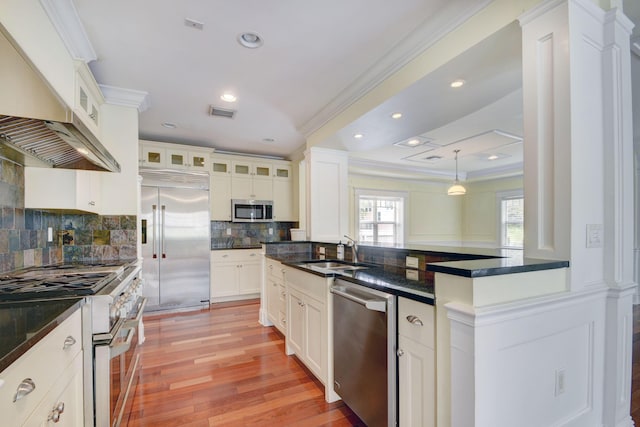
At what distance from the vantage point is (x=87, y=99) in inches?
93.6

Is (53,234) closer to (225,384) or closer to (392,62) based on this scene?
(225,384)

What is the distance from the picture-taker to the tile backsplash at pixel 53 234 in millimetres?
1919

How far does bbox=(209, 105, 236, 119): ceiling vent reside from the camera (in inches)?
131

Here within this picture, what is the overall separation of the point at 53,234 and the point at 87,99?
1.26 m

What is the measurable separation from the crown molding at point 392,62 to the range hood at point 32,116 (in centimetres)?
207

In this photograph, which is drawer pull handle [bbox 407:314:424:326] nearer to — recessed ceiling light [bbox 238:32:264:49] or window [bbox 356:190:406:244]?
recessed ceiling light [bbox 238:32:264:49]

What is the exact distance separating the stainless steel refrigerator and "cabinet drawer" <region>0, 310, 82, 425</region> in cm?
300

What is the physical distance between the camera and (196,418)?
1889 mm

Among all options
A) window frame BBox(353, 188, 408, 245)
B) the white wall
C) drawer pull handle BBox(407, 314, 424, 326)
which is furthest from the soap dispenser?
the white wall

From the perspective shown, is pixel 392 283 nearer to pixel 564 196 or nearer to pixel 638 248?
pixel 564 196

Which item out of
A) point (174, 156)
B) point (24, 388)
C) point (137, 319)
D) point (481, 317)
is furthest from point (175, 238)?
point (481, 317)

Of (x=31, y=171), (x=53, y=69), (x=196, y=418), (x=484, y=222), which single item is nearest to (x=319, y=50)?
(x=53, y=69)

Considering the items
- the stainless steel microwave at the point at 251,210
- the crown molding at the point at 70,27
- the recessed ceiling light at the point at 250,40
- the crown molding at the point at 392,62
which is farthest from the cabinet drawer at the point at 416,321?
the stainless steel microwave at the point at 251,210

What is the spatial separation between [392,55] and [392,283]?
A: 5.69 ft
